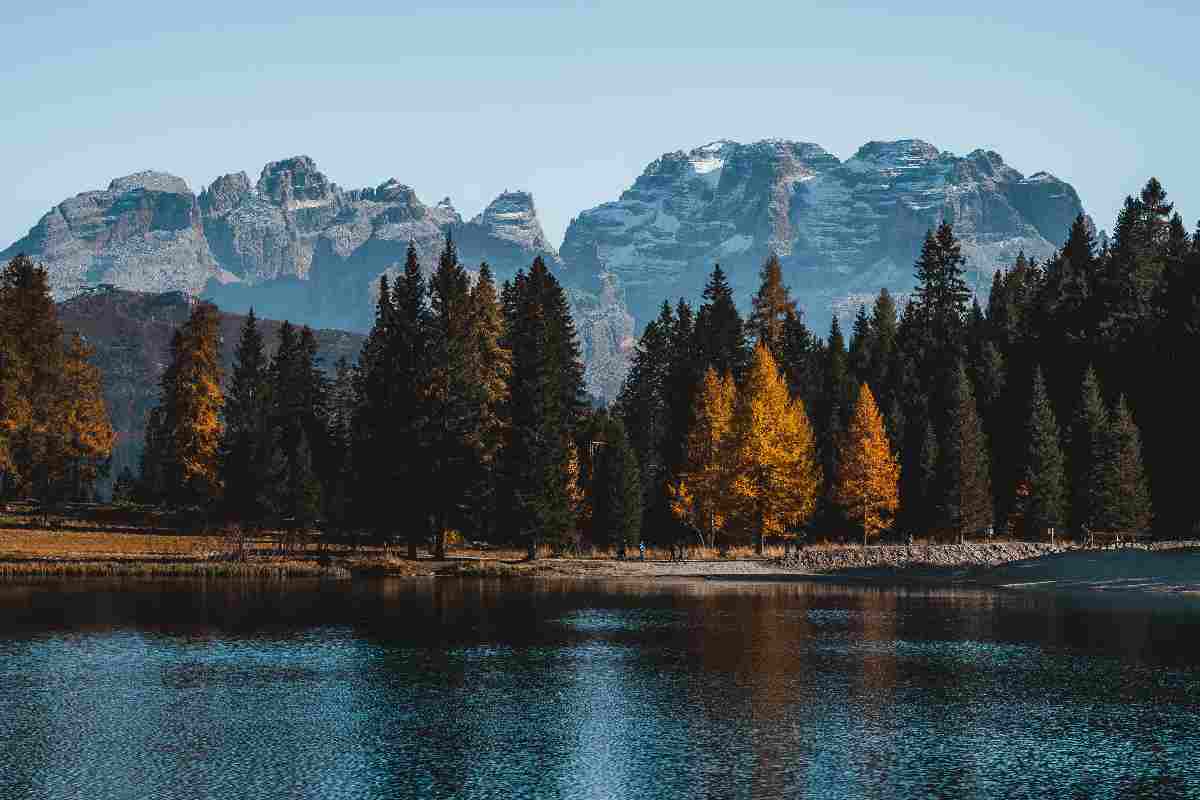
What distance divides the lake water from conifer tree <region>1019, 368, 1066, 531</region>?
31.7m

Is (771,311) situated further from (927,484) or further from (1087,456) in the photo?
(1087,456)

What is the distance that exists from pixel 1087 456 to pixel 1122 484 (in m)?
4.50

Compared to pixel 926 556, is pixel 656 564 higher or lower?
lower

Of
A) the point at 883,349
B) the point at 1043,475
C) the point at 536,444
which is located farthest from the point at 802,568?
the point at 883,349

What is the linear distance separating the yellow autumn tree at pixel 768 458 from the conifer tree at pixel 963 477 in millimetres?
10786

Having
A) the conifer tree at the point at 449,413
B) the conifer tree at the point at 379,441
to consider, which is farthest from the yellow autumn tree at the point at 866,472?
the conifer tree at the point at 379,441

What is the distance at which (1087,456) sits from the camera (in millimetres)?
106562

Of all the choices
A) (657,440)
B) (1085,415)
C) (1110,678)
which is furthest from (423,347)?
(1110,678)

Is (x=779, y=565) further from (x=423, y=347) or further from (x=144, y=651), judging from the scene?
(x=144, y=651)

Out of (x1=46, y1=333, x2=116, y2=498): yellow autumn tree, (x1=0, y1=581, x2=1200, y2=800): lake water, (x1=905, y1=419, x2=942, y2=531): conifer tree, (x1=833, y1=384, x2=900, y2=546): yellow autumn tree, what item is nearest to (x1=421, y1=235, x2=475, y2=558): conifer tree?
(x1=0, y1=581, x2=1200, y2=800): lake water

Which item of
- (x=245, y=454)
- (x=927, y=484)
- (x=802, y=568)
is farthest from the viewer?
(x=245, y=454)

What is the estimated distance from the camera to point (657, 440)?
13825 centimetres

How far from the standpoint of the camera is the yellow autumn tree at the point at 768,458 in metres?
103

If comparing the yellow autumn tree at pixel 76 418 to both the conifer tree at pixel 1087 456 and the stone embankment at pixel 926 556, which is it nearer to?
the stone embankment at pixel 926 556
